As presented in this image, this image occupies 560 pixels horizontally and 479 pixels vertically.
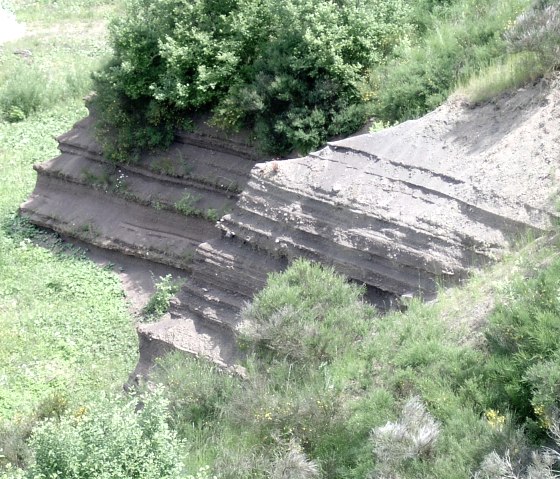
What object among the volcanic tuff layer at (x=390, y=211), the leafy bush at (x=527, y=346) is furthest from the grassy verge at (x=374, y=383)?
the volcanic tuff layer at (x=390, y=211)

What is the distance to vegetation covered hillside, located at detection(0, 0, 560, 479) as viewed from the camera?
6.30 metres

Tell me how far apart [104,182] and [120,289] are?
2.14 meters

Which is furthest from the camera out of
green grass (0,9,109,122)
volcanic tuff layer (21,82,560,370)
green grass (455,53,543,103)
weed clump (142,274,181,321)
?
green grass (0,9,109,122)

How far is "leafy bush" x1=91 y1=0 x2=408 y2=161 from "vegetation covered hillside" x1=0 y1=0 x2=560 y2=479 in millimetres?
35

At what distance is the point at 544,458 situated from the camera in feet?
18.3

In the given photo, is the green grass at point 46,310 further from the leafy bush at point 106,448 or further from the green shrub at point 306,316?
the leafy bush at point 106,448

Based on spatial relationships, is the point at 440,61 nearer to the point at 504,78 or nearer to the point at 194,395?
the point at 504,78

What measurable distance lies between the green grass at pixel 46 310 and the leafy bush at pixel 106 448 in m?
4.32

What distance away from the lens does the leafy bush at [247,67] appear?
1167 centimetres

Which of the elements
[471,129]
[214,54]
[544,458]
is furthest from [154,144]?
[544,458]

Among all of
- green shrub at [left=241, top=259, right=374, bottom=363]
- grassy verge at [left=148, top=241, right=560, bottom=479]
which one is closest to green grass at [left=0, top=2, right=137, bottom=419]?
grassy verge at [left=148, top=241, right=560, bottom=479]

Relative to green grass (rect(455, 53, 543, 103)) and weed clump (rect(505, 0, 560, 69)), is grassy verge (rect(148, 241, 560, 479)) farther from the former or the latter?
weed clump (rect(505, 0, 560, 69))

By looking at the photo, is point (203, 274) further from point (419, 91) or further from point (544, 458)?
point (544, 458)

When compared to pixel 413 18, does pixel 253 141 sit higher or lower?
lower
